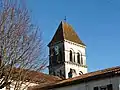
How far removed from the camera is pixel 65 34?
5641 centimetres

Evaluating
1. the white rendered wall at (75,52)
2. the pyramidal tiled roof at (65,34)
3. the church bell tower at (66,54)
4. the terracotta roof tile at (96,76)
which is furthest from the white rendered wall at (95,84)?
the pyramidal tiled roof at (65,34)

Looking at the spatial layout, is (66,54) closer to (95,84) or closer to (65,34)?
(65,34)

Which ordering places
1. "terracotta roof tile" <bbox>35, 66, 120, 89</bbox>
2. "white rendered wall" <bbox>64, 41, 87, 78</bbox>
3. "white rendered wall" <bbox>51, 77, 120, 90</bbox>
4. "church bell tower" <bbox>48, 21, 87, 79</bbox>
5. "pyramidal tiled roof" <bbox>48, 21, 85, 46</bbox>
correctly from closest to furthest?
"white rendered wall" <bbox>51, 77, 120, 90</bbox>
"terracotta roof tile" <bbox>35, 66, 120, 89</bbox>
"church bell tower" <bbox>48, 21, 87, 79</bbox>
"white rendered wall" <bbox>64, 41, 87, 78</bbox>
"pyramidal tiled roof" <bbox>48, 21, 85, 46</bbox>

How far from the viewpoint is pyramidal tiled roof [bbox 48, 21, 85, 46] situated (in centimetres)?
5624

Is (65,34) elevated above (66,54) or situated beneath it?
elevated above

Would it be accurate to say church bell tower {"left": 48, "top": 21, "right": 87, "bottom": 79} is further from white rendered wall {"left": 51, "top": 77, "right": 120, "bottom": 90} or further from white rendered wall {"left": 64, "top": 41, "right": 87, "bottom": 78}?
white rendered wall {"left": 51, "top": 77, "right": 120, "bottom": 90}

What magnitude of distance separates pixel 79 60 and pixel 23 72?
135 feet

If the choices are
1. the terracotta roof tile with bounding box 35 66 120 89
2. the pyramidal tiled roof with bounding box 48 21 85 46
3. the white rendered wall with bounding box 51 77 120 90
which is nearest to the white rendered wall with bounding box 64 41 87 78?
the pyramidal tiled roof with bounding box 48 21 85 46

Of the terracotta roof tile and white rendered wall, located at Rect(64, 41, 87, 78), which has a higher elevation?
white rendered wall, located at Rect(64, 41, 87, 78)

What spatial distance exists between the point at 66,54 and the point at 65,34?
3.69m

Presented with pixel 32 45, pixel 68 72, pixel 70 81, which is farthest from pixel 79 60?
pixel 32 45

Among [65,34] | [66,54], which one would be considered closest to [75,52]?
[66,54]

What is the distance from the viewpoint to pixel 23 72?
54.0 ft

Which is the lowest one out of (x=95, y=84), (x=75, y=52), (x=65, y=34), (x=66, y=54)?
(x=95, y=84)
